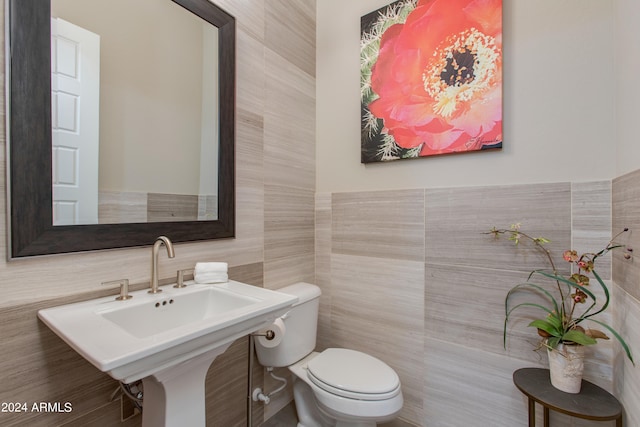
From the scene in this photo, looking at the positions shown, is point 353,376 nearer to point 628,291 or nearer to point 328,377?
point 328,377

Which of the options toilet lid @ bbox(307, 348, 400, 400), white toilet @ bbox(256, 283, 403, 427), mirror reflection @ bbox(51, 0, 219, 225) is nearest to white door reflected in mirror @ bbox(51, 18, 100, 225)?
mirror reflection @ bbox(51, 0, 219, 225)

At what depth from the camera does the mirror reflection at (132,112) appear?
89 cm

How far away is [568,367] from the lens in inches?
40.2

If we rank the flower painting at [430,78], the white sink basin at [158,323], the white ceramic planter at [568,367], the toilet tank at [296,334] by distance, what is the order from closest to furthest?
the white sink basin at [158,323], the white ceramic planter at [568,367], the flower painting at [430,78], the toilet tank at [296,334]

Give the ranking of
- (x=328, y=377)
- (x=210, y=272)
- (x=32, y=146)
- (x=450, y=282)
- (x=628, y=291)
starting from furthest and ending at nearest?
(x=450, y=282)
(x=328, y=377)
(x=210, y=272)
(x=628, y=291)
(x=32, y=146)

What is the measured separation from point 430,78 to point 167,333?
60.0 inches

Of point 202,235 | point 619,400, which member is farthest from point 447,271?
point 202,235

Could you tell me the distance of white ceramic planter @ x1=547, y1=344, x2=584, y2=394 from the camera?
1013 mm

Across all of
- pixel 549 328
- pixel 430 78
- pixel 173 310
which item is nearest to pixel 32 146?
pixel 173 310

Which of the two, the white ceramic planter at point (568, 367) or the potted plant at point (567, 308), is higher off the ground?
the potted plant at point (567, 308)

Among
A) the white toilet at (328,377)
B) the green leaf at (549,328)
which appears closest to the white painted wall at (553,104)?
the green leaf at (549,328)

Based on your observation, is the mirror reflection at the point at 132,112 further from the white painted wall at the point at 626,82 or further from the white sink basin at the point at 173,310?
the white painted wall at the point at 626,82

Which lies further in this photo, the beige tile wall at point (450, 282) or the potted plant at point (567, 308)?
the beige tile wall at point (450, 282)

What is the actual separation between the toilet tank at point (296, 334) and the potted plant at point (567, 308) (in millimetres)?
896
